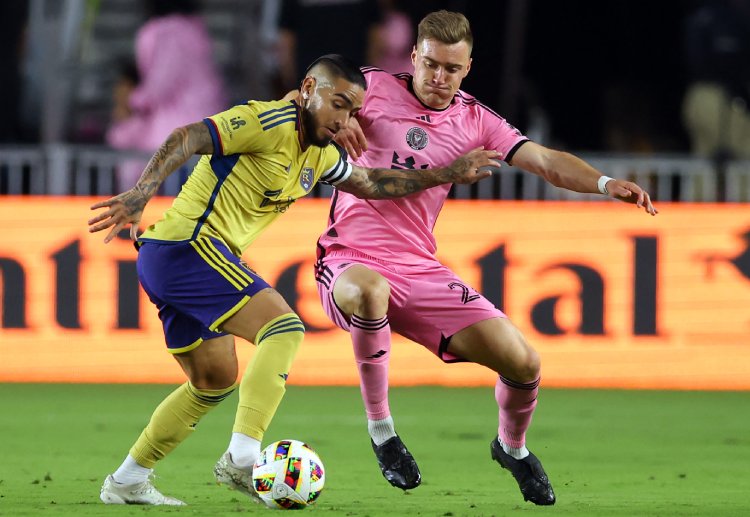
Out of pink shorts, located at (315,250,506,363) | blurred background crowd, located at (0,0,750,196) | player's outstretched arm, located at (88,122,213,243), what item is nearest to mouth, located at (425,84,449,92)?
pink shorts, located at (315,250,506,363)

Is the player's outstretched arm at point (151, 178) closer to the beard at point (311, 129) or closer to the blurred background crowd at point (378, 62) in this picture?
the beard at point (311, 129)

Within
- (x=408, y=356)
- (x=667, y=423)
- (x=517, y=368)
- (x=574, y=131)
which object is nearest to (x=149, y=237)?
(x=517, y=368)

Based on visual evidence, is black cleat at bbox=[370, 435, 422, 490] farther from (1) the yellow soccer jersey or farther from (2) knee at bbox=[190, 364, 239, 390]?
(1) the yellow soccer jersey

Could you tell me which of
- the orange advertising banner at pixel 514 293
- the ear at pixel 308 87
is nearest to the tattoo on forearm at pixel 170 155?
the ear at pixel 308 87

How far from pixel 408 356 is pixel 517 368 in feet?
16.8

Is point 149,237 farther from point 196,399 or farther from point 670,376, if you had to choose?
point 670,376

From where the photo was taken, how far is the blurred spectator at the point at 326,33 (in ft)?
47.8

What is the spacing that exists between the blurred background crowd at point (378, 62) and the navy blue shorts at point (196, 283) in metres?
7.38

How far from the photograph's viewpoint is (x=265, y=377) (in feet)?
21.8

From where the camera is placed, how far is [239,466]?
21.7 ft

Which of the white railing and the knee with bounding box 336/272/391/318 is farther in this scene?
the white railing

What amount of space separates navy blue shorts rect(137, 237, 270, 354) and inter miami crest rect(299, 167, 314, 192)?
1.59 feet

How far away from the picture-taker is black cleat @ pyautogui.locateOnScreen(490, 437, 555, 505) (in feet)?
23.8

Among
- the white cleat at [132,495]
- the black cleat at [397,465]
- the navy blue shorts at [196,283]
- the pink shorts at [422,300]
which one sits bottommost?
the white cleat at [132,495]
